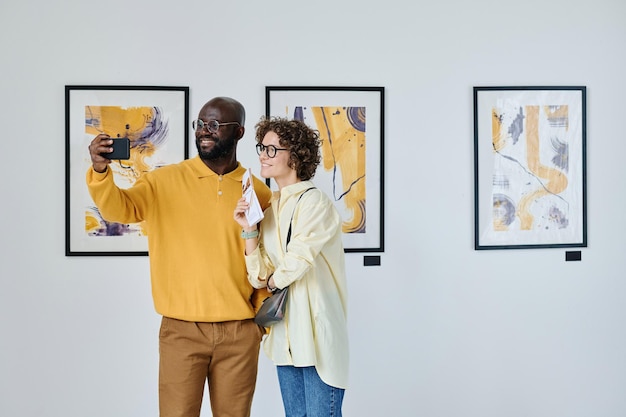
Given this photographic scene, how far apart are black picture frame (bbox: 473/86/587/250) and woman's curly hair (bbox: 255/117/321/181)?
130cm

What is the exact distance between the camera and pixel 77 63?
115 inches

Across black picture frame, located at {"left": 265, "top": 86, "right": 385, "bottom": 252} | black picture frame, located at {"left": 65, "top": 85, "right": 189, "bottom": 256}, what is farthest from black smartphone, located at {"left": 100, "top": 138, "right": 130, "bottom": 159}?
black picture frame, located at {"left": 265, "top": 86, "right": 385, "bottom": 252}

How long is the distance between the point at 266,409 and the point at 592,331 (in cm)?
180

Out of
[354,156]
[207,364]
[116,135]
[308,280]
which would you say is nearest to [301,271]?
[308,280]

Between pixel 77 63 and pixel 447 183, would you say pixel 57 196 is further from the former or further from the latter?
pixel 447 183

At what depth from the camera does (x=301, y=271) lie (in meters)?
1.96

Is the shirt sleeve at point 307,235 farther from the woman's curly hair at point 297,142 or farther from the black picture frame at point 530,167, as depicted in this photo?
the black picture frame at point 530,167

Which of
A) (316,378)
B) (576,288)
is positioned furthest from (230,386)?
(576,288)

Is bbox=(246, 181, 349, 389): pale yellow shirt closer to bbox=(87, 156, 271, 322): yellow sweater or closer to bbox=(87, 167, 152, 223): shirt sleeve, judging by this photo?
bbox=(87, 156, 271, 322): yellow sweater

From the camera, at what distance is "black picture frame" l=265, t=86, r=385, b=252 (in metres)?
3.02

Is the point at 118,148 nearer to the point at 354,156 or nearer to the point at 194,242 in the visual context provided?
the point at 194,242

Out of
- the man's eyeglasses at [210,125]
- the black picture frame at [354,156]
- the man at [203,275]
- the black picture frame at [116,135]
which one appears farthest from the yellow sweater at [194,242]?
the black picture frame at [354,156]

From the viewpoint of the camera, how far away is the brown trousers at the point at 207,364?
6.79 feet

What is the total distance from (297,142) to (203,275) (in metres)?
0.57
